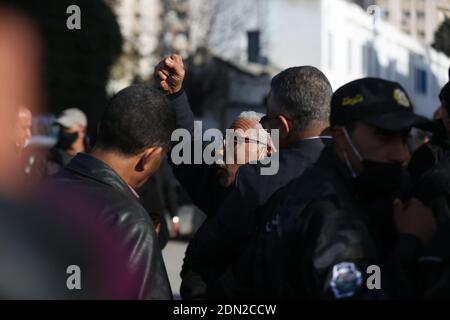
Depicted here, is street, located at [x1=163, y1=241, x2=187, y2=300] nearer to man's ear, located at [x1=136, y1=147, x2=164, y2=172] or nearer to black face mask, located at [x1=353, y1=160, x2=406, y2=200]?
man's ear, located at [x1=136, y1=147, x2=164, y2=172]

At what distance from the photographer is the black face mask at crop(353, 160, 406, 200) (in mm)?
3139

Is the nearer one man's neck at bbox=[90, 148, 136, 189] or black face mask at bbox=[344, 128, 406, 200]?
black face mask at bbox=[344, 128, 406, 200]

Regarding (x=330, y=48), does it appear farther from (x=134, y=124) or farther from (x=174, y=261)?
(x=134, y=124)

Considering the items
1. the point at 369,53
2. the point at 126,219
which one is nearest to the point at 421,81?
the point at 369,53

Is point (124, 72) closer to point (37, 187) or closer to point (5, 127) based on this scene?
point (5, 127)

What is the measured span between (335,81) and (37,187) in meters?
36.4

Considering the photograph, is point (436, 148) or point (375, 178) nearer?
point (375, 178)

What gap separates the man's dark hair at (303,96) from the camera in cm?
389

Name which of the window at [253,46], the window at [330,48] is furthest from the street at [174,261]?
the window at [253,46]

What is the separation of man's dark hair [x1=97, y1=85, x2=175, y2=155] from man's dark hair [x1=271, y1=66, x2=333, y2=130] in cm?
52

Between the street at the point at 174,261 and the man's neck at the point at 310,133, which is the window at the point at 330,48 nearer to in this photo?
the street at the point at 174,261

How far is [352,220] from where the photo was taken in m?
2.98

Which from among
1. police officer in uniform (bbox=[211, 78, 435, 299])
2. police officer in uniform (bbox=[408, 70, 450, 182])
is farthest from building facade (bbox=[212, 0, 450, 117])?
police officer in uniform (bbox=[211, 78, 435, 299])

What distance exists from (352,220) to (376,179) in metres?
0.22
